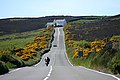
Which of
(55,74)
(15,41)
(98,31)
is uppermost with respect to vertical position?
(55,74)

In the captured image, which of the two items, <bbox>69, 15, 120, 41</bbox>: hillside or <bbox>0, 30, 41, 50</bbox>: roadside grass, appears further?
<bbox>0, 30, 41, 50</bbox>: roadside grass

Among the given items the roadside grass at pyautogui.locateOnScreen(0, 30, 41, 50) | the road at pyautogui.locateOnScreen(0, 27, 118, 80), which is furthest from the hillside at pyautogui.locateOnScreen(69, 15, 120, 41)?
the road at pyautogui.locateOnScreen(0, 27, 118, 80)

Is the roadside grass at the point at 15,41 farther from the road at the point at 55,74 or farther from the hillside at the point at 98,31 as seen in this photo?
the road at the point at 55,74

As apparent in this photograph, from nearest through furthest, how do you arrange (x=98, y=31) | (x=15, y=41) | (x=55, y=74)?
(x=55, y=74)
(x=98, y=31)
(x=15, y=41)

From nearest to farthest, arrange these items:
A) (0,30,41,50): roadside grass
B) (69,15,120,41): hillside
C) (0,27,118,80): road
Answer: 1. (0,27,118,80): road
2. (69,15,120,41): hillside
3. (0,30,41,50): roadside grass

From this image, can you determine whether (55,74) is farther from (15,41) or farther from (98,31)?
(15,41)

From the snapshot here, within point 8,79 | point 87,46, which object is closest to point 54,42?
point 87,46

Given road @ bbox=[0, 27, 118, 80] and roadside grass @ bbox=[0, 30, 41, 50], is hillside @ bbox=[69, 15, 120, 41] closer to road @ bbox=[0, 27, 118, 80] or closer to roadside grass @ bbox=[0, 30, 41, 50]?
roadside grass @ bbox=[0, 30, 41, 50]

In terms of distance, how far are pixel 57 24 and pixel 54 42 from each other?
241ft

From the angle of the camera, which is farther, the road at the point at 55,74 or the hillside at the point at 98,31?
the hillside at the point at 98,31

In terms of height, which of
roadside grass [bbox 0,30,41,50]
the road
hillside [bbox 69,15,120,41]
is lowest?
roadside grass [bbox 0,30,41,50]

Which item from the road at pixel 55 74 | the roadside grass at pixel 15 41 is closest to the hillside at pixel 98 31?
the roadside grass at pixel 15 41

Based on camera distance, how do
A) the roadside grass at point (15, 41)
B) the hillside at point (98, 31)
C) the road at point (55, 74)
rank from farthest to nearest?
the roadside grass at point (15, 41), the hillside at point (98, 31), the road at point (55, 74)

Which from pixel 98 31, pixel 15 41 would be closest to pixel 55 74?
pixel 98 31
